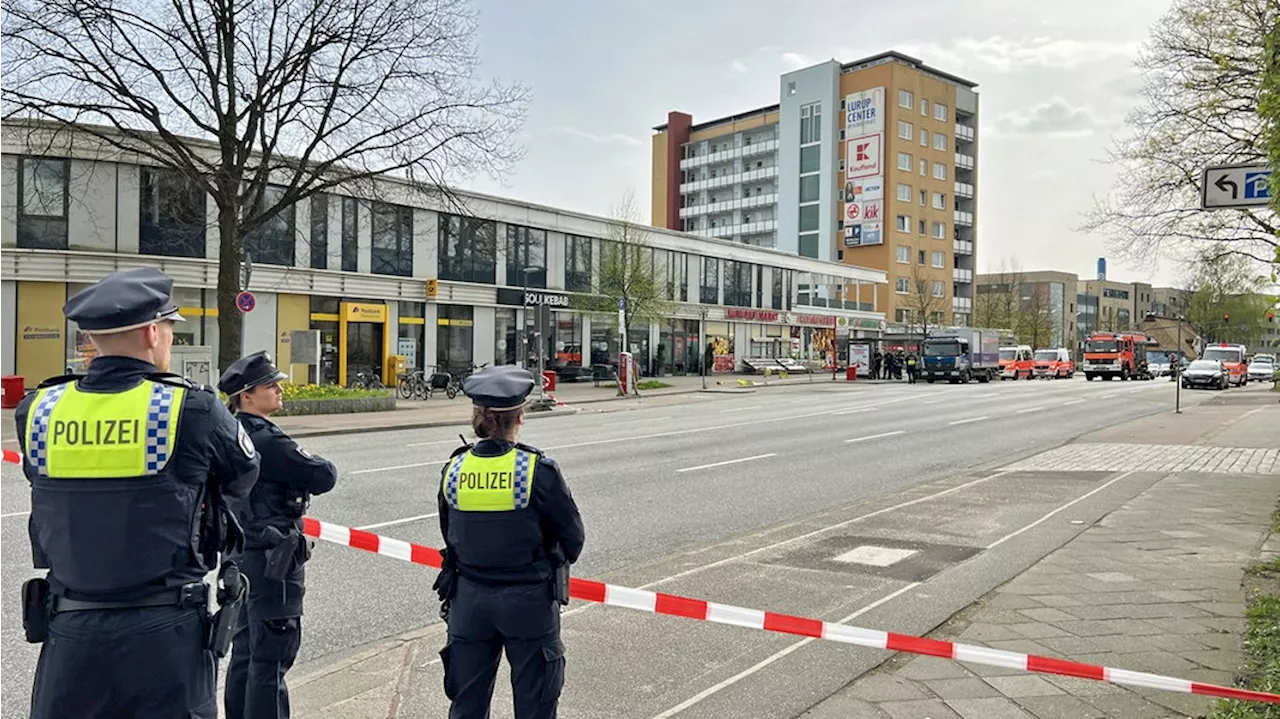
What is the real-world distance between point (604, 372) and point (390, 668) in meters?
37.5

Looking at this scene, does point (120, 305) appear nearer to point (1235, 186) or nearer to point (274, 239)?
point (1235, 186)

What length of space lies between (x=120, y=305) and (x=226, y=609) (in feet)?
3.20

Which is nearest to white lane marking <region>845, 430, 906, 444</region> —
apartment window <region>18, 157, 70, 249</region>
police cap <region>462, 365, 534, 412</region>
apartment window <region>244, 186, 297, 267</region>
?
police cap <region>462, 365, 534, 412</region>

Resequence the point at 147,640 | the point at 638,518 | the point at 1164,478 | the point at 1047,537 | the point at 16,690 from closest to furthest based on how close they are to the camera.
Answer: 1. the point at 147,640
2. the point at 16,690
3. the point at 1047,537
4. the point at 638,518
5. the point at 1164,478

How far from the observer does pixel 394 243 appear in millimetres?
34562

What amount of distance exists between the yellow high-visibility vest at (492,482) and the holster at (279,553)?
99cm

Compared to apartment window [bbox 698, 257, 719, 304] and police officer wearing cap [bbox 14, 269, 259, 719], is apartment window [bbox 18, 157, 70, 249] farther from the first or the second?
apartment window [bbox 698, 257, 719, 304]

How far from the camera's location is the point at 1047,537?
8484mm

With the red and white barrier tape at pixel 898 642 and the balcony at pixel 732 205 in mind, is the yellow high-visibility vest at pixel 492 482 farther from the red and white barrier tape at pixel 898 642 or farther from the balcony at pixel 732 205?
the balcony at pixel 732 205

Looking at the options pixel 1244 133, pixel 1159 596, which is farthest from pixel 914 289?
pixel 1159 596

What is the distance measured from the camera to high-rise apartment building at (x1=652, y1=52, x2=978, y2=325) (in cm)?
8119

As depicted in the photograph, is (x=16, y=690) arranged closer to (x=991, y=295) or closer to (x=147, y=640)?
(x=147, y=640)

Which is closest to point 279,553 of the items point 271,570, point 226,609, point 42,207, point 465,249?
point 271,570

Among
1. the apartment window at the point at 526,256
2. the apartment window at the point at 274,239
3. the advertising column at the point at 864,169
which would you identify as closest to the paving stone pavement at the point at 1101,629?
the apartment window at the point at 274,239
